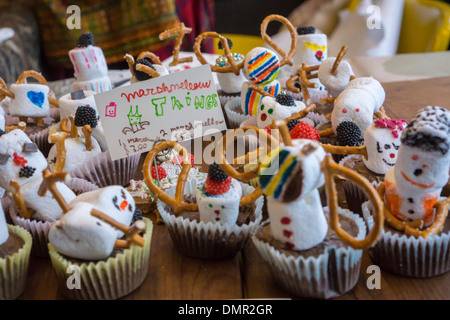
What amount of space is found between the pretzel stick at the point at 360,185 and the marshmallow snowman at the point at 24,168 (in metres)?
0.67

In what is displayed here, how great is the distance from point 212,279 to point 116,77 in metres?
1.75

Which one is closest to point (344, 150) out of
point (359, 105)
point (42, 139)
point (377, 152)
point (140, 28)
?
point (377, 152)

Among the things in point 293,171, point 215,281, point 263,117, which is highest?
point 293,171

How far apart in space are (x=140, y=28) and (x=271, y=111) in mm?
2175

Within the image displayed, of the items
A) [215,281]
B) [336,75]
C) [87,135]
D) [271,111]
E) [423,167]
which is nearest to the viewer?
[423,167]

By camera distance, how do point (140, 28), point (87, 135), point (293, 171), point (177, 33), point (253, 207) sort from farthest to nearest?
point (140, 28) → point (177, 33) → point (87, 135) → point (253, 207) → point (293, 171)

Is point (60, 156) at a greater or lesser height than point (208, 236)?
greater

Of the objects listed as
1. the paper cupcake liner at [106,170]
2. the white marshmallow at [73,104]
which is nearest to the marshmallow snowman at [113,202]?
the paper cupcake liner at [106,170]

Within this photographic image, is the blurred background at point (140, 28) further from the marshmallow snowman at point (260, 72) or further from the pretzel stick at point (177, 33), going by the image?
the marshmallow snowman at point (260, 72)

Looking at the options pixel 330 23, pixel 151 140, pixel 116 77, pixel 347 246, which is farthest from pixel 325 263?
pixel 330 23

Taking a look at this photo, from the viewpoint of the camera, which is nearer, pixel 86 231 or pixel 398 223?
pixel 86 231

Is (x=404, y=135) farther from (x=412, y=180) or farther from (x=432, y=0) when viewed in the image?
(x=432, y=0)

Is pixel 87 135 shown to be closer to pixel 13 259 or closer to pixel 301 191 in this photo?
pixel 13 259

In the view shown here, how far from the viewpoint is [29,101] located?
184cm
